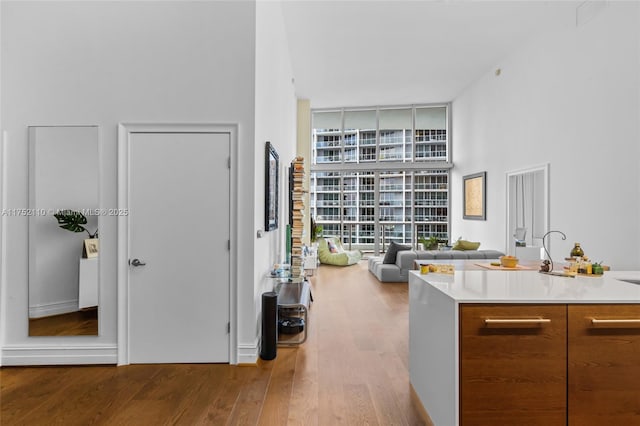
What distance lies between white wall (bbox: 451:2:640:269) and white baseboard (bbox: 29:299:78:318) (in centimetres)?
541

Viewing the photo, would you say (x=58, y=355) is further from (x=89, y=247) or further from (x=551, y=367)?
(x=551, y=367)

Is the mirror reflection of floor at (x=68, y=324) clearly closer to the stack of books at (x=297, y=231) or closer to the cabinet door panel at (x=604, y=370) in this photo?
the stack of books at (x=297, y=231)

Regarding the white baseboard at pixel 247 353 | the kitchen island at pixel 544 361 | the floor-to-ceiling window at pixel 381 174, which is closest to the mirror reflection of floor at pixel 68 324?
the white baseboard at pixel 247 353

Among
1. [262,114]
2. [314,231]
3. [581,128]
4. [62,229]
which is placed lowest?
[314,231]

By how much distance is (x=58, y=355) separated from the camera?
288cm

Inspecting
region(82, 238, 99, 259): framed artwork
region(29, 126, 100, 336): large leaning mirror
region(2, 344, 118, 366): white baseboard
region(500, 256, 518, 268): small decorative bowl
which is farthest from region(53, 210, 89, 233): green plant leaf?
region(500, 256, 518, 268): small decorative bowl

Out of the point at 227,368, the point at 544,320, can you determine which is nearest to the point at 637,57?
the point at 544,320

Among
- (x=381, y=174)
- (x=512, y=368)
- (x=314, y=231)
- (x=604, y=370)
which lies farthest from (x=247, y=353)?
(x=381, y=174)

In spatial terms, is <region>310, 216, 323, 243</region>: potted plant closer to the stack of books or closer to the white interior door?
the stack of books

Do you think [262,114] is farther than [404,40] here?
No

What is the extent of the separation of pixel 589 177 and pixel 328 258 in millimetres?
5084

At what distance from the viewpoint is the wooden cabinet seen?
1.62 meters

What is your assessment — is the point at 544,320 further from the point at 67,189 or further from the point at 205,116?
the point at 67,189

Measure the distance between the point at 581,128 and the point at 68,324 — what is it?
597 cm
